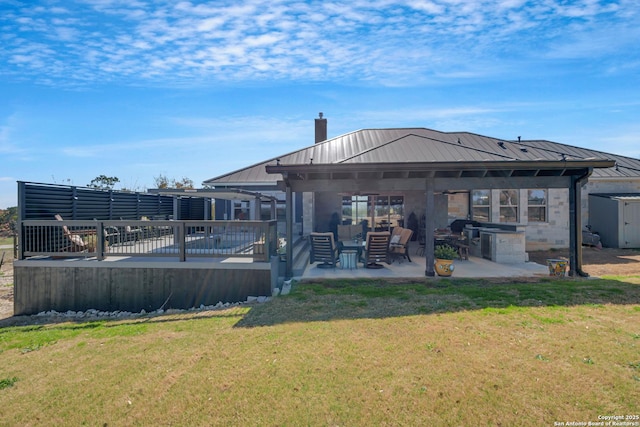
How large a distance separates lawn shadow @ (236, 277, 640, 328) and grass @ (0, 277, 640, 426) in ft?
0.17

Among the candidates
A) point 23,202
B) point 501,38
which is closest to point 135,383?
point 23,202

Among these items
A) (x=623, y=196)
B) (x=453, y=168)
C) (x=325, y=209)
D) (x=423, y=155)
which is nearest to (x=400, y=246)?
(x=423, y=155)

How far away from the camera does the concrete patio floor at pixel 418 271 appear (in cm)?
820

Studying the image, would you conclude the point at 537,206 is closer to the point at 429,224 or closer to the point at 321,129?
the point at 429,224

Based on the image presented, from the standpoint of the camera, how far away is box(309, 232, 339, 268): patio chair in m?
8.85

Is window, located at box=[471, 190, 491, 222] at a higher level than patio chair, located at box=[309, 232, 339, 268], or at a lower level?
higher

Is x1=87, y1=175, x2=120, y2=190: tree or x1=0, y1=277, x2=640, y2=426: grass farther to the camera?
x1=87, y1=175, x2=120, y2=190: tree

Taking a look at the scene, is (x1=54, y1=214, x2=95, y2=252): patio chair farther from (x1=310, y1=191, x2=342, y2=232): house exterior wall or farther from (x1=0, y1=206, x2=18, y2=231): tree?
(x1=0, y1=206, x2=18, y2=231): tree

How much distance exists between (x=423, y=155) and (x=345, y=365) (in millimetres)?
7319

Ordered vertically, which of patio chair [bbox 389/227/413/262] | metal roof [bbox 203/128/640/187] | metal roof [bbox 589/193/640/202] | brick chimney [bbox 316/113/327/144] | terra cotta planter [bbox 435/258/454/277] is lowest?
terra cotta planter [bbox 435/258/454/277]

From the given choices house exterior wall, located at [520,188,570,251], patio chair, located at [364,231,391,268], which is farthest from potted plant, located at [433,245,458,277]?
house exterior wall, located at [520,188,570,251]

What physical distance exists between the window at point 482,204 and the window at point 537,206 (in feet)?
5.58

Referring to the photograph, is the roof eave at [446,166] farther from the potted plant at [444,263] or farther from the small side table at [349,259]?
the small side table at [349,259]

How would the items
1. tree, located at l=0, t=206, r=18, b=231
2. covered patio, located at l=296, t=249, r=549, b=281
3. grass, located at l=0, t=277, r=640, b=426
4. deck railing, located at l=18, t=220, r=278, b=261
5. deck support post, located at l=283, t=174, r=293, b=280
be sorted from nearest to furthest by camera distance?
grass, located at l=0, t=277, r=640, b=426 < deck railing, located at l=18, t=220, r=278, b=261 < deck support post, located at l=283, t=174, r=293, b=280 < covered patio, located at l=296, t=249, r=549, b=281 < tree, located at l=0, t=206, r=18, b=231
